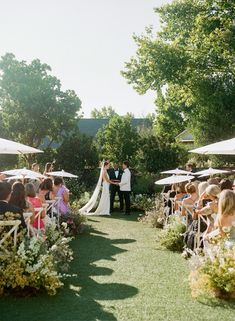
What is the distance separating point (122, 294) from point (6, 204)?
7.41 feet

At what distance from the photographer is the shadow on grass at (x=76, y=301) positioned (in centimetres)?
598

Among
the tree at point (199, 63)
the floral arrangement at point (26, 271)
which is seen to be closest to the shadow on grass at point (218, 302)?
the floral arrangement at point (26, 271)

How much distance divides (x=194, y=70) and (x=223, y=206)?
24.9 meters

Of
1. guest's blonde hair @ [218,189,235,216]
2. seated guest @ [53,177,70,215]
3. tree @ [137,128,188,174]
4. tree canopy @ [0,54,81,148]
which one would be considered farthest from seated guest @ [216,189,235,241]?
tree canopy @ [0,54,81,148]

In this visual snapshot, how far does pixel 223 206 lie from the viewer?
289 inches

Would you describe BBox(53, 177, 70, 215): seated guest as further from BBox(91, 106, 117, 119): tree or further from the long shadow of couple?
BBox(91, 106, 117, 119): tree

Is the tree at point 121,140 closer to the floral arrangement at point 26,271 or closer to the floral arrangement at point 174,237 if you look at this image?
the floral arrangement at point 174,237

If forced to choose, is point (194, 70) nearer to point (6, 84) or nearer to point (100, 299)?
point (6, 84)

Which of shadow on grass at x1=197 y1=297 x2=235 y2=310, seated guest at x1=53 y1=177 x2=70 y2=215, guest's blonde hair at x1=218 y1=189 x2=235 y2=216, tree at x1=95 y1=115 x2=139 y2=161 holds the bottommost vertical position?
shadow on grass at x1=197 y1=297 x2=235 y2=310

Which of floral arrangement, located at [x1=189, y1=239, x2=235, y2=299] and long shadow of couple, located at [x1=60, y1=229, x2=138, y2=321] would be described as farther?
floral arrangement, located at [x1=189, y1=239, x2=235, y2=299]

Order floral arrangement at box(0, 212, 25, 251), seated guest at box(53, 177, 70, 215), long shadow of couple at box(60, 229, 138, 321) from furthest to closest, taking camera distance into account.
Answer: seated guest at box(53, 177, 70, 215) → floral arrangement at box(0, 212, 25, 251) → long shadow of couple at box(60, 229, 138, 321)

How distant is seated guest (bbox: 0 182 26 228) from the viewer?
744 cm

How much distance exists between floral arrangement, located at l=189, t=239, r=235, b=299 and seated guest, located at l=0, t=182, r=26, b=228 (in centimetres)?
284

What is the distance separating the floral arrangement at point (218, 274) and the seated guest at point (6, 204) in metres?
2.84
